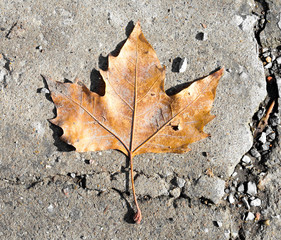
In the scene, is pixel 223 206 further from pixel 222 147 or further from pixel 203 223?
pixel 222 147

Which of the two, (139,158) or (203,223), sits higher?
(139,158)

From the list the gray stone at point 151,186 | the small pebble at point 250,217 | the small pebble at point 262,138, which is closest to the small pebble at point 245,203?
the small pebble at point 250,217

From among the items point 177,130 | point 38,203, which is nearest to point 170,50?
point 177,130

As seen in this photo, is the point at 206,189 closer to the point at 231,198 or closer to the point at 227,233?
the point at 231,198

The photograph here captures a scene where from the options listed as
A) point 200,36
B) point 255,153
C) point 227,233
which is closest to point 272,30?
point 200,36

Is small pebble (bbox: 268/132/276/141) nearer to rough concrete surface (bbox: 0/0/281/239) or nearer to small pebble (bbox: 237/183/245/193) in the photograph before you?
rough concrete surface (bbox: 0/0/281/239)

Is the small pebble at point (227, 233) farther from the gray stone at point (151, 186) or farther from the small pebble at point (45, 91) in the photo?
the small pebble at point (45, 91)

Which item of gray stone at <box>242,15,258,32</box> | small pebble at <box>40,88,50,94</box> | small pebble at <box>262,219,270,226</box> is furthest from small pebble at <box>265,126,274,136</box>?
small pebble at <box>40,88,50,94</box>
